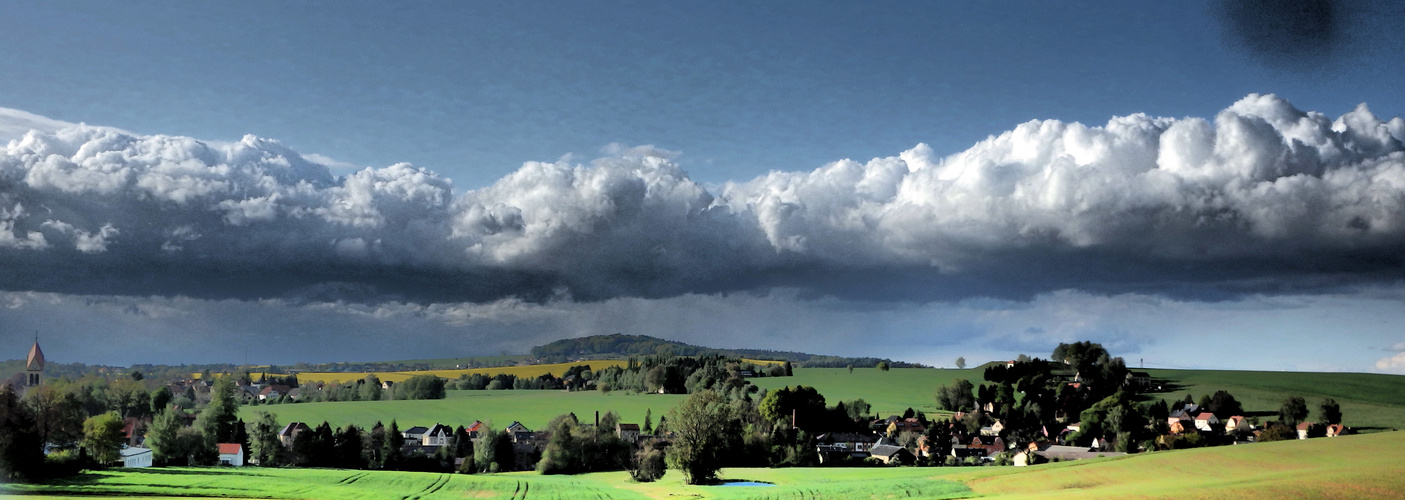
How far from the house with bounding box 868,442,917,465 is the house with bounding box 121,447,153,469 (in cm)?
7503

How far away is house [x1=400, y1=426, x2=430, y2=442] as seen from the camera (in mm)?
128625

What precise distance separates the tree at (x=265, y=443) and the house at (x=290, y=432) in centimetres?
319

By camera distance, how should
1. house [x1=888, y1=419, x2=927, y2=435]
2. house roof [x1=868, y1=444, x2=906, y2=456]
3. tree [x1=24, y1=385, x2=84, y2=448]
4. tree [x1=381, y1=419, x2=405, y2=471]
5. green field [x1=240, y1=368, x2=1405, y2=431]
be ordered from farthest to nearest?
house [x1=888, y1=419, x2=927, y2=435] < green field [x1=240, y1=368, x2=1405, y2=431] < house roof [x1=868, y1=444, x2=906, y2=456] < tree [x1=381, y1=419, x2=405, y2=471] < tree [x1=24, y1=385, x2=84, y2=448]

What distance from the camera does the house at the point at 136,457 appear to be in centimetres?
9712

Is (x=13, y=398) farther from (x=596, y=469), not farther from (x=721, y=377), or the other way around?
(x=721, y=377)

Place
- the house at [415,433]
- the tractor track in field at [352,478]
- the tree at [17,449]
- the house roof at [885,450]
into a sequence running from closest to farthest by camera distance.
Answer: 1. the tree at [17,449]
2. the tractor track in field at [352,478]
3. the house roof at [885,450]
4. the house at [415,433]

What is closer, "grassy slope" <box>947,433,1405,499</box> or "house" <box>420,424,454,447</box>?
"grassy slope" <box>947,433,1405,499</box>

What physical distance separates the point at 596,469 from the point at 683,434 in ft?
62.1

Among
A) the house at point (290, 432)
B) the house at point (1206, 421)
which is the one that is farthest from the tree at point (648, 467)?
the house at point (1206, 421)

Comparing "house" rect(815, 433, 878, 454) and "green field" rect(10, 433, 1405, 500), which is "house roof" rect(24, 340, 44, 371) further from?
"house" rect(815, 433, 878, 454)

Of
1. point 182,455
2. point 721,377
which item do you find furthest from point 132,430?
point 721,377

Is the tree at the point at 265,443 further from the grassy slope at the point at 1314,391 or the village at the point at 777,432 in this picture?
the grassy slope at the point at 1314,391

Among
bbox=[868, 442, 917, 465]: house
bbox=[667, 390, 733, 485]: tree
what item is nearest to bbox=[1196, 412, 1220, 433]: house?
bbox=[868, 442, 917, 465]: house

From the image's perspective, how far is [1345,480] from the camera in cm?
5147
